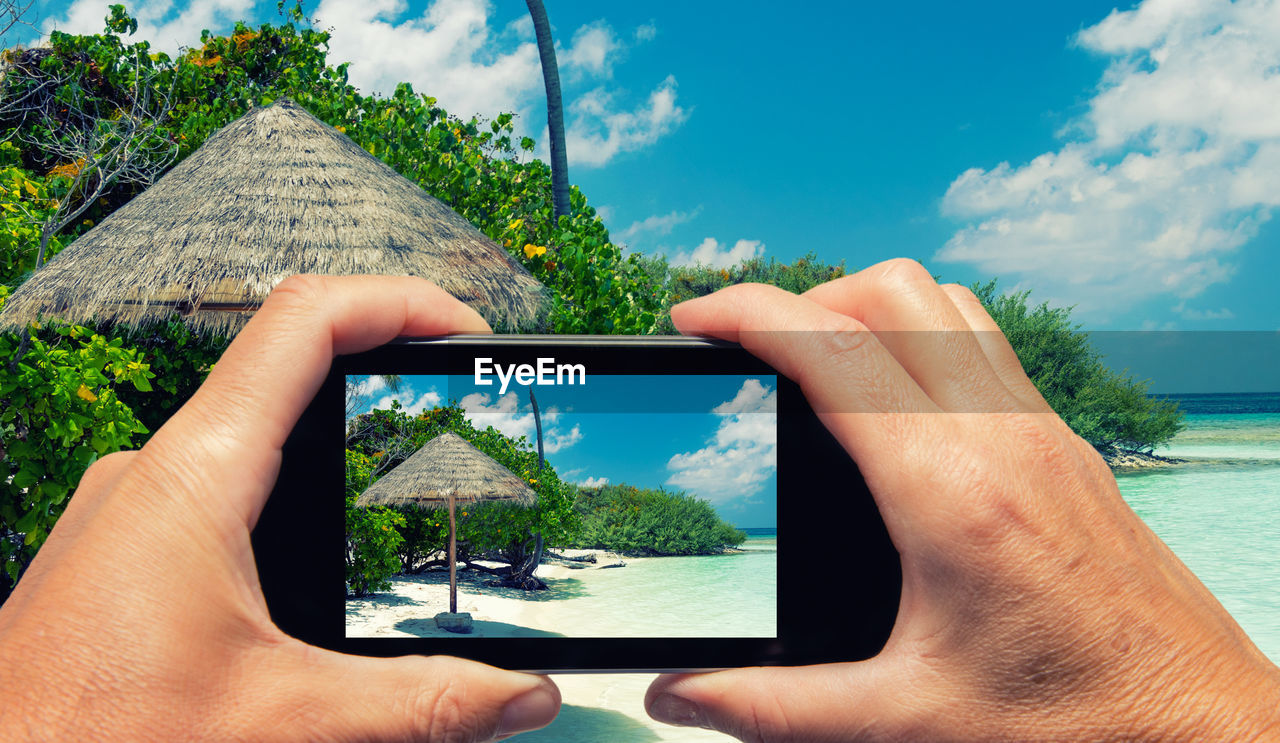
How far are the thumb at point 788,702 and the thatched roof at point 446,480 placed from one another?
517 mm

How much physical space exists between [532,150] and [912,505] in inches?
404

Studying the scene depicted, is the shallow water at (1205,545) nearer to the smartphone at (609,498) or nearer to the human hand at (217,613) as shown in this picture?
the smartphone at (609,498)

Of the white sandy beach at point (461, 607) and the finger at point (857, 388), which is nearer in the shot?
the finger at point (857, 388)

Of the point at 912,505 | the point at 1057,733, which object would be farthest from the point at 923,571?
the point at 1057,733

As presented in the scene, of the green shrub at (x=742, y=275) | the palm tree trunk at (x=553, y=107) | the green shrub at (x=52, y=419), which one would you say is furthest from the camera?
the green shrub at (x=742, y=275)

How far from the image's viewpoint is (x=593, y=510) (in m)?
1.52

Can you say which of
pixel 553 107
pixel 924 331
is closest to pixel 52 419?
pixel 924 331

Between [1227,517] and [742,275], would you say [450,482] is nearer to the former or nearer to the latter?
[1227,517]

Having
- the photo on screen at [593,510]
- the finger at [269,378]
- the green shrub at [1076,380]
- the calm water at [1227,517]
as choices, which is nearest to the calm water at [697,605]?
the photo on screen at [593,510]

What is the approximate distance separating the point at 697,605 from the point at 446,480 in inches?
33.0

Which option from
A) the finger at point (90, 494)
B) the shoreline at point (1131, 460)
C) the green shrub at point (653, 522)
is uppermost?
the finger at point (90, 494)

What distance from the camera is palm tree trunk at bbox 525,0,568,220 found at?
826cm

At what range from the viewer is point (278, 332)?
1219 millimetres

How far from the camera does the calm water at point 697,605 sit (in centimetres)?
130
